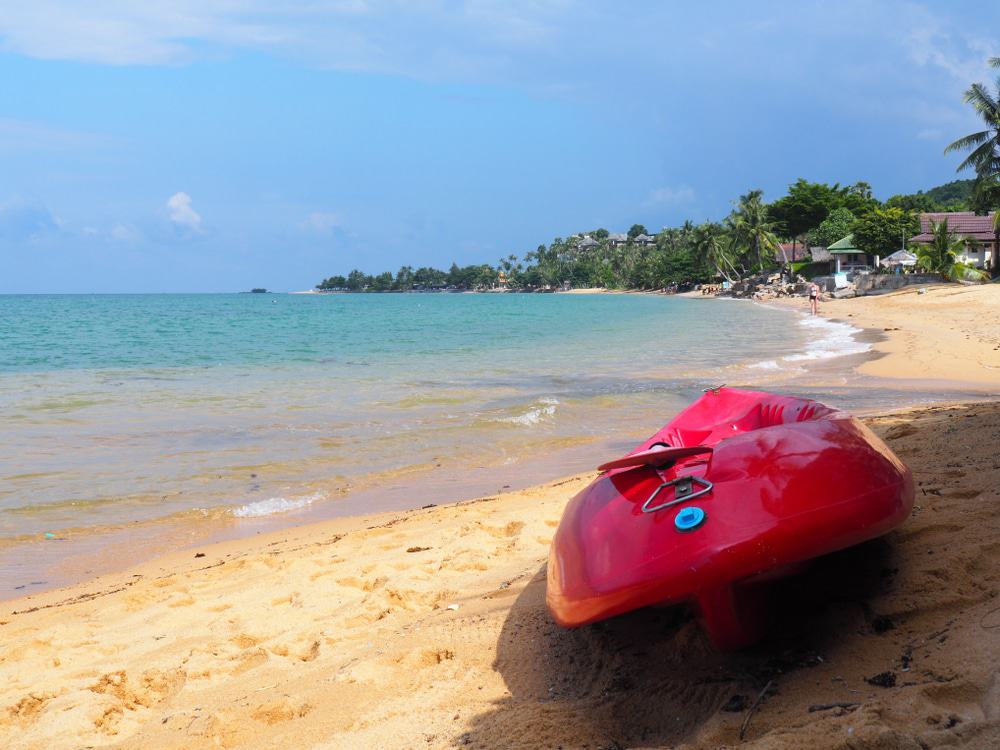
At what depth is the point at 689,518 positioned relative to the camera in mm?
2920

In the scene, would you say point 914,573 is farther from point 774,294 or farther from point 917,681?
point 774,294

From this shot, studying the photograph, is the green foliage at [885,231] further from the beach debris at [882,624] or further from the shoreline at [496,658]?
the beach debris at [882,624]

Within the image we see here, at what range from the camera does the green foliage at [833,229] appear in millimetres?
67250

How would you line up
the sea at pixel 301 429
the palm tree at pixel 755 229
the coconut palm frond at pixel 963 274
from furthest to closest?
the palm tree at pixel 755 229 < the coconut palm frond at pixel 963 274 < the sea at pixel 301 429

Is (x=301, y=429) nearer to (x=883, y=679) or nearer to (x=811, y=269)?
(x=883, y=679)

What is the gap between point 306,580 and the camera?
205 inches

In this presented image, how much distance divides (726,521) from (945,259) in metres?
46.9

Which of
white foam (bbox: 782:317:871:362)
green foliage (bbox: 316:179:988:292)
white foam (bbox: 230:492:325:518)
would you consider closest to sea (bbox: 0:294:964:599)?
white foam (bbox: 230:492:325:518)

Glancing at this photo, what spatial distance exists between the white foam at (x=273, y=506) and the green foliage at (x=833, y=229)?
217ft

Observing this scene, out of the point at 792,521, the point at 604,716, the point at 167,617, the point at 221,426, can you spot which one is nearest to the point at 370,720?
the point at 604,716

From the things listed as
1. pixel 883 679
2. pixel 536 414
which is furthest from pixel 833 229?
pixel 883 679

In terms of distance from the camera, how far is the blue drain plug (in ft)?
9.47

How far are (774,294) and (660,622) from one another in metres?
64.2

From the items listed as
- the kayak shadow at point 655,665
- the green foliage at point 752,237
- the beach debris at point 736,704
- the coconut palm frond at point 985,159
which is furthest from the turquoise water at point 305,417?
the green foliage at point 752,237
